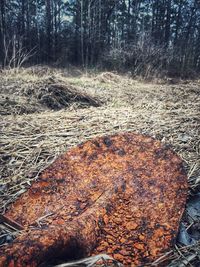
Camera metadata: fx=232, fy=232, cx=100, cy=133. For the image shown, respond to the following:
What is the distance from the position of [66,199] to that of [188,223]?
2.01 feet

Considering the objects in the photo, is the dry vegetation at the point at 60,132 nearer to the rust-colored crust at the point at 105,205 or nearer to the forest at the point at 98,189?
the forest at the point at 98,189

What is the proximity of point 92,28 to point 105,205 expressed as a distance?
65.5ft

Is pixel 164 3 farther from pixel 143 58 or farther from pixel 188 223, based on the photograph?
pixel 188 223

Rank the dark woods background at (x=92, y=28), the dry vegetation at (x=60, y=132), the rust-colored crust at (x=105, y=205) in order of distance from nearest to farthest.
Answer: the rust-colored crust at (x=105, y=205)
the dry vegetation at (x=60, y=132)
the dark woods background at (x=92, y=28)

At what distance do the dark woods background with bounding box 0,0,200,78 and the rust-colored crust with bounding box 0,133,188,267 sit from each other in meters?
12.4

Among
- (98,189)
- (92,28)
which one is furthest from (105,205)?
(92,28)

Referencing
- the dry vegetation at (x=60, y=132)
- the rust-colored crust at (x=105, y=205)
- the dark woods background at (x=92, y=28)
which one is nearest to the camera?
the rust-colored crust at (x=105, y=205)

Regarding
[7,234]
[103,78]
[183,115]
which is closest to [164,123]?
[183,115]

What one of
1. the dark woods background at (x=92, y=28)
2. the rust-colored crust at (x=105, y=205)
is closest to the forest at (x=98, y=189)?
the rust-colored crust at (x=105, y=205)

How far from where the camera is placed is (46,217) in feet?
3.20

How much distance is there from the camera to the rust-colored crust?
0.75 m

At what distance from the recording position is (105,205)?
3.34ft

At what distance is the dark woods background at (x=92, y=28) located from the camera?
50.8 ft

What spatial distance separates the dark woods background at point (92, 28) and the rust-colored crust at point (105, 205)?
40.8 feet
